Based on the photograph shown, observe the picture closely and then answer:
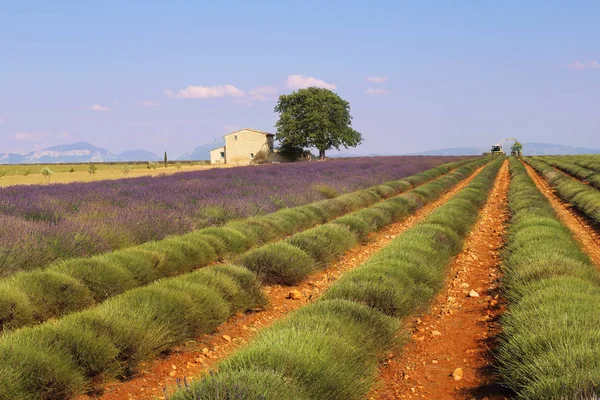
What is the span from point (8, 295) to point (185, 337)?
172cm

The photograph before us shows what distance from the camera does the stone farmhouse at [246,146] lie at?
5806 cm

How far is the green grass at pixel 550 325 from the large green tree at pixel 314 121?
4951cm

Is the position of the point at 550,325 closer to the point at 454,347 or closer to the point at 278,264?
the point at 454,347

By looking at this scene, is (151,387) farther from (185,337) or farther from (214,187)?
(214,187)

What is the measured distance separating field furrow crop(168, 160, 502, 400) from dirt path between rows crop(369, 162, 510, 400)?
192 mm

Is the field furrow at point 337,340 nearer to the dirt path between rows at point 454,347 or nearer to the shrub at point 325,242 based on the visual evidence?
the dirt path between rows at point 454,347

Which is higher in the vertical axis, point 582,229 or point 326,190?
point 326,190

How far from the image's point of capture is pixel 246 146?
5812 cm

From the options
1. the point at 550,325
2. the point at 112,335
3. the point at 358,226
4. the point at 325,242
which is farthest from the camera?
the point at 358,226

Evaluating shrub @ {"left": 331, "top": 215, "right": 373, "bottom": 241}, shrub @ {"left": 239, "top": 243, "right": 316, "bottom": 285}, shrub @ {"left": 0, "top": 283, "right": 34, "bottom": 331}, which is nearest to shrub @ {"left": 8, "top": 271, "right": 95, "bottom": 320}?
shrub @ {"left": 0, "top": 283, "right": 34, "bottom": 331}

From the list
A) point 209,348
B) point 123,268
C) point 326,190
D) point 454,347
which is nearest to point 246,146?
point 326,190

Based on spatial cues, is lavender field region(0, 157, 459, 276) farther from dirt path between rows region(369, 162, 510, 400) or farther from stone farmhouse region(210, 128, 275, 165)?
stone farmhouse region(210, 128, 275, 165)

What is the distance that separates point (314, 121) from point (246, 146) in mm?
8541

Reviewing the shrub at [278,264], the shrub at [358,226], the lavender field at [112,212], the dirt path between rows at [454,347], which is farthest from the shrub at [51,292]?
the shrub at [358,226]
